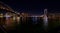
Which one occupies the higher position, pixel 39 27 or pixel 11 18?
pixel 11 18

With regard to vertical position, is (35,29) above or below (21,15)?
below

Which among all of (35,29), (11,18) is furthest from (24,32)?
(11,18)

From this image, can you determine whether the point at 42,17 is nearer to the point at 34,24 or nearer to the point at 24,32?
the point at 34,24

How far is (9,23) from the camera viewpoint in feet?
6.88

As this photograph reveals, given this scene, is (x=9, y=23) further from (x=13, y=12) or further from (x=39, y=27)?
(x=39, y=27)

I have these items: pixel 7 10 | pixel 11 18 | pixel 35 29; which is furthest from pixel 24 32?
pixel 7 10

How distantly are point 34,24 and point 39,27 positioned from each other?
0.11 meters

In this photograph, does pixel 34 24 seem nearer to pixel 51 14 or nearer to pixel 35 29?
pixel 35 29

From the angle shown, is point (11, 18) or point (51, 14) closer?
point (11, 18)

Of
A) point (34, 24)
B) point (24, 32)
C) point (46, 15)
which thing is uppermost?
point (46, 15)

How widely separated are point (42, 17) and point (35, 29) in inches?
10.3

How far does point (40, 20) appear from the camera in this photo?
2.13m

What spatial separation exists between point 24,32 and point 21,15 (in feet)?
1.10

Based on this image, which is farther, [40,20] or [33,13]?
[33,13]
